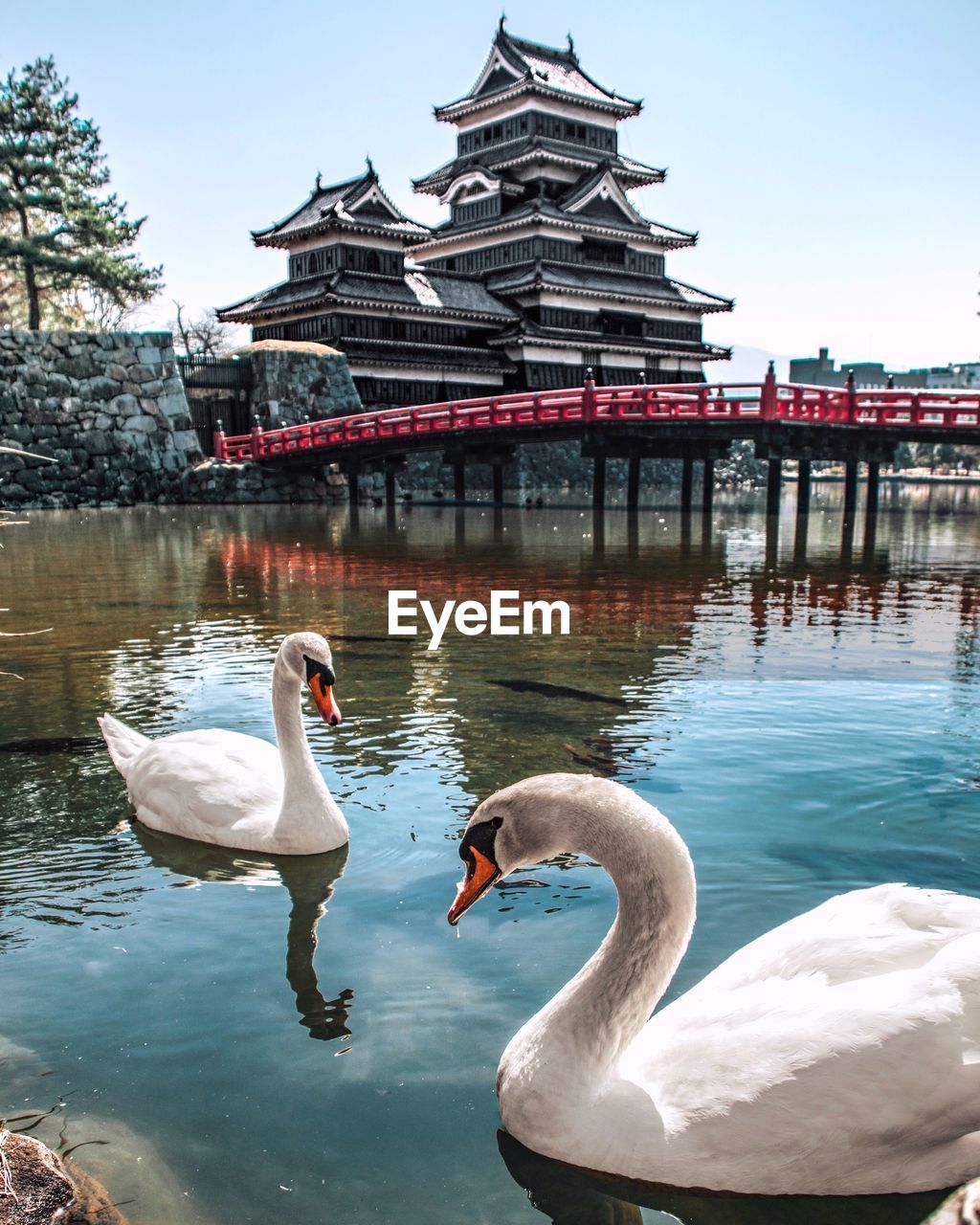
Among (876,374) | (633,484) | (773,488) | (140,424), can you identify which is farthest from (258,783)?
(876,374)

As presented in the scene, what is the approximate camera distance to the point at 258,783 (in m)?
5.15

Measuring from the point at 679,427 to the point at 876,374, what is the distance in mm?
78266

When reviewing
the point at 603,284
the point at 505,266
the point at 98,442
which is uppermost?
the point at 505,266

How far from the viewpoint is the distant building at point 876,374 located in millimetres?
92875

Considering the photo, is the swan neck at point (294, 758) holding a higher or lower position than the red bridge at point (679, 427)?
lower

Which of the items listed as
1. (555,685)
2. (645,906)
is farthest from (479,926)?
(555,685)

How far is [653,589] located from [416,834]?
977 centimetres

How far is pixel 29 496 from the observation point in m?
30.6

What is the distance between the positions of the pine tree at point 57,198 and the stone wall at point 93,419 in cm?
265

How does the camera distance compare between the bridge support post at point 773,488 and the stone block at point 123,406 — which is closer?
the bridge support post at point 773,488

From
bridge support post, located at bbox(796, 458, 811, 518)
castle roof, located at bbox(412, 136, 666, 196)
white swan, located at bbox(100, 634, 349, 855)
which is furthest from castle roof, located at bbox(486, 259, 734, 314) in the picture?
white swan, located at bbox(100, 634, 349, 855)

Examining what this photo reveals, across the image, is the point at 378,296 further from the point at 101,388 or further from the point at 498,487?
the point at 101,388

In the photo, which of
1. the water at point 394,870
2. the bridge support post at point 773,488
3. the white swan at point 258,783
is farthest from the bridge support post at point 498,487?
the white swan at point 258,783

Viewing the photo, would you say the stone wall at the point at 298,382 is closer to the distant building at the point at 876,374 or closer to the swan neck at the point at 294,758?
the swan neck at the point at 294,758
